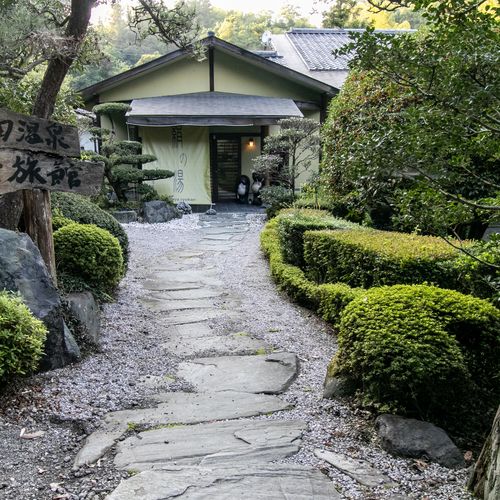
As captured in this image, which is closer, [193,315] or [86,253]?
[86,253]

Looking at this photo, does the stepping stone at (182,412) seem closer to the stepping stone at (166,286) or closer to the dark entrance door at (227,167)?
the stepping stone at (166,286)

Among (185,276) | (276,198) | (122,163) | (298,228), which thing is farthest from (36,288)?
(122,163)

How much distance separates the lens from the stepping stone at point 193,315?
5.90m

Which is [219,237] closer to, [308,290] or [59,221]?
[308,290]

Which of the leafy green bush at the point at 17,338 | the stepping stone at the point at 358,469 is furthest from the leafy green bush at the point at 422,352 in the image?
the leafy green bush at the point at 17,338

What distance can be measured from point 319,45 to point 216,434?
2110cm

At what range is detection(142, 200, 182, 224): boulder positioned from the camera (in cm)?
1353

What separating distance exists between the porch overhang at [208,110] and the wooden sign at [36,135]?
999cm

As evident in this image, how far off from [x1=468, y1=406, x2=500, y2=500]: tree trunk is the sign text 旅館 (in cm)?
373

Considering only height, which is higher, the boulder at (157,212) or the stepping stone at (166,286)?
the boulder at (157,212)

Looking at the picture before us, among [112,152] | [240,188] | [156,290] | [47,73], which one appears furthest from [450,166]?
[240,188]

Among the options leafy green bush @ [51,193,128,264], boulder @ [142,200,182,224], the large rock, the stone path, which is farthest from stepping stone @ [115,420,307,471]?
boulder @ [142,200,182,224]

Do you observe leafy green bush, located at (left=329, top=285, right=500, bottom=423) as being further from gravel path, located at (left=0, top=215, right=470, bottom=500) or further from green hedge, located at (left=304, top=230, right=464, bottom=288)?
green hedge, located at (left=304, top=230, right=464, bottom=288)

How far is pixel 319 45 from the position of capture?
21.6 metres
